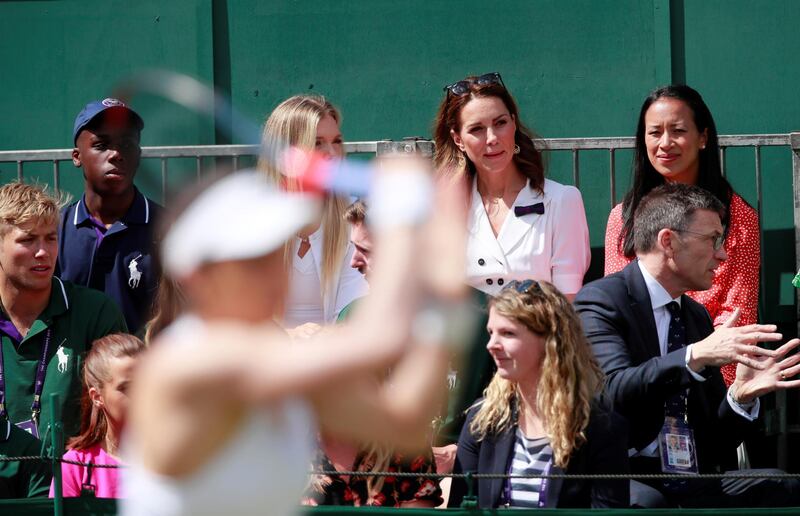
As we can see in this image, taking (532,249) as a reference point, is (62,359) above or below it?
below

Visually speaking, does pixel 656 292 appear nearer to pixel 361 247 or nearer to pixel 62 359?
pixel 361 247

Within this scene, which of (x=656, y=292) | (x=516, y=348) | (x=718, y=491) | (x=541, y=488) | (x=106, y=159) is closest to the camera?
(x=541, y=488)

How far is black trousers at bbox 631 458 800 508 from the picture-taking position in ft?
15.8

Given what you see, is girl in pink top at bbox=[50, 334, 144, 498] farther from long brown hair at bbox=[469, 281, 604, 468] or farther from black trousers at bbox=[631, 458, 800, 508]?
black trousers at bbox=[631, 458, 800, 508]

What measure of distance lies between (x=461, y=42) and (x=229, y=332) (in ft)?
18.5

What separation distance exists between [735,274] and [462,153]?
1391 mm

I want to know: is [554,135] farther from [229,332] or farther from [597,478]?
[229,332]

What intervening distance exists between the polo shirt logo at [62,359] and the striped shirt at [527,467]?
205 centimetres

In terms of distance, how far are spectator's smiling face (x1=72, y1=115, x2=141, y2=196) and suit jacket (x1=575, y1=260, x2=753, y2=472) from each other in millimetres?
2397

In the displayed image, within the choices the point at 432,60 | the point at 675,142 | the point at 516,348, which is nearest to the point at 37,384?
the point at 516,348

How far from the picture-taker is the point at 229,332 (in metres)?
2.00

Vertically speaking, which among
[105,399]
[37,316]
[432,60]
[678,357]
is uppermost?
[432,60]

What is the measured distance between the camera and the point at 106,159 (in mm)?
6184

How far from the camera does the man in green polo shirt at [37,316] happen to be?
17.5ft
